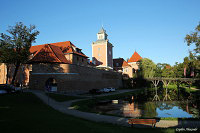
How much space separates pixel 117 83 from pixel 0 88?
37.0 metres

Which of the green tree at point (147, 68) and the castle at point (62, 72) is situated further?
the green tree at point (147, 68)

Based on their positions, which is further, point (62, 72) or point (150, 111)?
point (62, 72)

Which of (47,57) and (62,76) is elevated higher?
(47,57)

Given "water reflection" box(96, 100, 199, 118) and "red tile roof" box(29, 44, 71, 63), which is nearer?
"water reflection" box(96, 100, 199, 118)

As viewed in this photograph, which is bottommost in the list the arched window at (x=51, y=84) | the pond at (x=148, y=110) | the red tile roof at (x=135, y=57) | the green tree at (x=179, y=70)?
the pond at (x=148, y=110)

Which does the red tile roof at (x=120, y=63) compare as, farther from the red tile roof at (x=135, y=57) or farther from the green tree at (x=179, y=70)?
the green tree at (x=179, y=70)

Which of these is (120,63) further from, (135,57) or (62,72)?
(62,72)

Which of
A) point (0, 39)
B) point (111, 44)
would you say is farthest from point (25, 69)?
point (111, 44)

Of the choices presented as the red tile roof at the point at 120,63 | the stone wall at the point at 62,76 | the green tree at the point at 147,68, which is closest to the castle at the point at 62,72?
the stone wall at the point at 62,76

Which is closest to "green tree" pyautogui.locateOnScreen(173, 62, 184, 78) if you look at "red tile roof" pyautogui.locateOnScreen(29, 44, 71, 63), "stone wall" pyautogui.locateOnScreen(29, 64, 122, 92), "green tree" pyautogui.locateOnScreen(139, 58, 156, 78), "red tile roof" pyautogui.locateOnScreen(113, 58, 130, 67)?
"green tree" pyautogui.locateOnScreen(139, 58, 156, 78)

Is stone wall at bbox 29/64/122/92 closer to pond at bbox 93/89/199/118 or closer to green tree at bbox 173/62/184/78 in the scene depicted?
pond at bbox 93/89/199/118

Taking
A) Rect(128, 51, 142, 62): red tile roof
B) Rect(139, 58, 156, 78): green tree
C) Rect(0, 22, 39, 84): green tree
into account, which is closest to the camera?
Rect(0, 22, 39, 84): green tree

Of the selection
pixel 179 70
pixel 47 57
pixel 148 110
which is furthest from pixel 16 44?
pixel 179 70

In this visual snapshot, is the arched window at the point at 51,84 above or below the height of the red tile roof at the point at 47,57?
below
